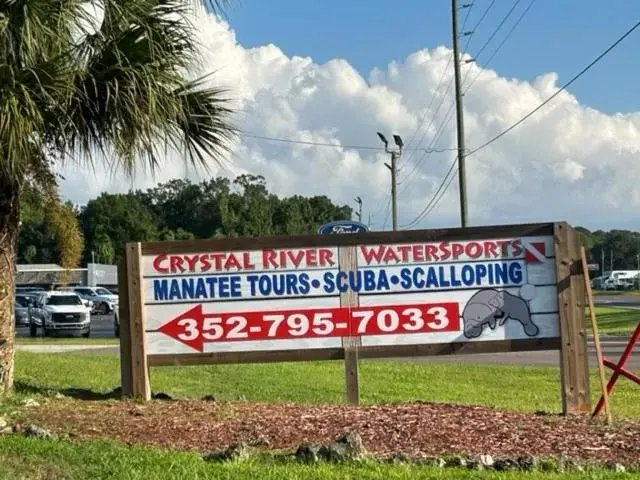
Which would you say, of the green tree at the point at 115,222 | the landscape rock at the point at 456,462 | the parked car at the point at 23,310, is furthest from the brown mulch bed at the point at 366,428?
the green tree at the point at 115,222

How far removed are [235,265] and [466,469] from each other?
14.3 feet

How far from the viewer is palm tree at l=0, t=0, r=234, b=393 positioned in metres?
8.11

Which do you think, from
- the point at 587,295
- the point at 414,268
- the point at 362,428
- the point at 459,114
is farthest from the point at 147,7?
the point at 459,114

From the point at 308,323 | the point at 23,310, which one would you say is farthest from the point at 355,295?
the point at 23,310

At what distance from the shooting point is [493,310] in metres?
9.56

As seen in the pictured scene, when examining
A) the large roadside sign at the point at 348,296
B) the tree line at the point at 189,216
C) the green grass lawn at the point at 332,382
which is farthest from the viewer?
the tree line at the point at 189,216

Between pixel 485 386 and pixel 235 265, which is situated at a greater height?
pixel 235 265

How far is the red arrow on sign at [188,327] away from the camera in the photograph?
9727 mm

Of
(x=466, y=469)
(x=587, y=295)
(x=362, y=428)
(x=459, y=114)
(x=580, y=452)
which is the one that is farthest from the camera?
(x=459, y=114)

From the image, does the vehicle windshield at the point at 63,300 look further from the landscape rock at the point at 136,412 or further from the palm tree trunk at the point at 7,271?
the landscape rock at the point at 136,412

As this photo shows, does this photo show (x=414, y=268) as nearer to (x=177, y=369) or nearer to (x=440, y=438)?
(x=440, y=438)

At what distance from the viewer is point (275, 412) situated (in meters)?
8.50

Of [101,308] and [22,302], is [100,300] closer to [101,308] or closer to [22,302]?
[101,308]

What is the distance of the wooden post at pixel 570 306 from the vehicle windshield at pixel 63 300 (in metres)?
26.6
